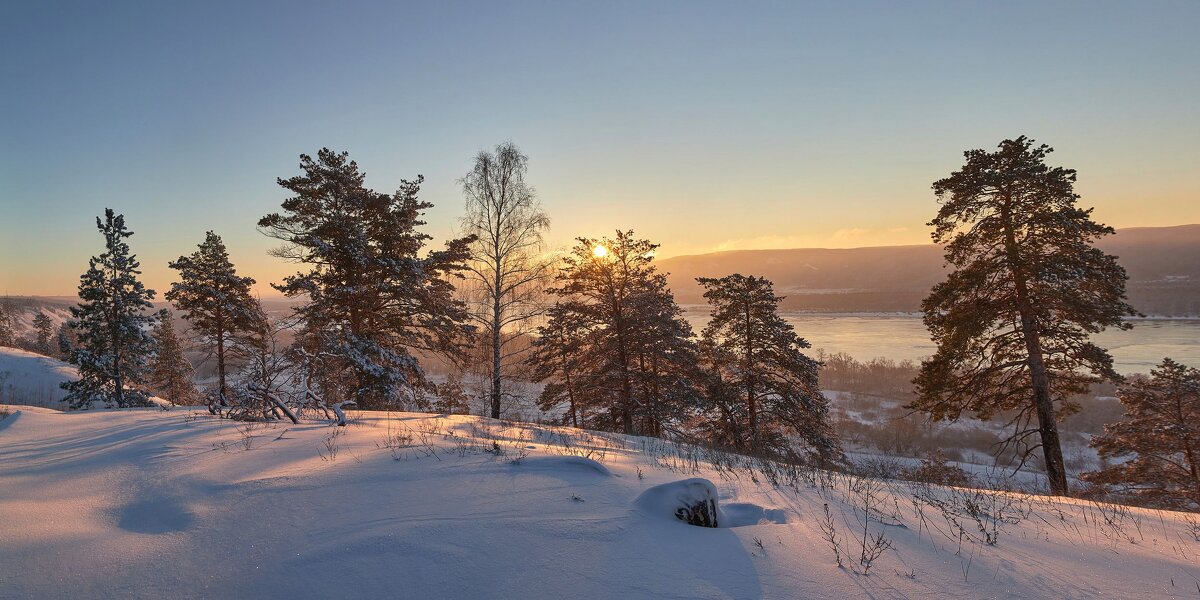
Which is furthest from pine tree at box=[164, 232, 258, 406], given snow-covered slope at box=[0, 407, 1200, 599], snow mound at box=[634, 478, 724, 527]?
snow mound at box=[634, 478, 724, 527]

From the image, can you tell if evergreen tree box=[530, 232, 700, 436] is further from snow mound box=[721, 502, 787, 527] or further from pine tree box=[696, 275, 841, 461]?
snow mound box=[721, 502, 787, 527]

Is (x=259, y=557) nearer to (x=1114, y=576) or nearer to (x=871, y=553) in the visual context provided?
(x=871, y=553)

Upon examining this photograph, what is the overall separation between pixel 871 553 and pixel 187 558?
4047 millimetres

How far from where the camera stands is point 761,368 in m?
19.7

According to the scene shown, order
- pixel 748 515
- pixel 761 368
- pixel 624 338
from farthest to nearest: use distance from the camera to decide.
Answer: pixel 761 368 < pixel 624 338 < pixel 748 515

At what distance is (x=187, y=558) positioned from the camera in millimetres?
2535

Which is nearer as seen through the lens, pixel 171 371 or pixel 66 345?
pixel 66 345

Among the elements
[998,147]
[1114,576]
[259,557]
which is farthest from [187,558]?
[998,147]

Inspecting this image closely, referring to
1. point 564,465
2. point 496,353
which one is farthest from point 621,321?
point 564,465

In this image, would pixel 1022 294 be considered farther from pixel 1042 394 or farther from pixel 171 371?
pixel 171 371

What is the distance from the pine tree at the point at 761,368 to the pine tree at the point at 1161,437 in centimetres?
836

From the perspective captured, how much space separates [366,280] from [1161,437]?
1027 inches

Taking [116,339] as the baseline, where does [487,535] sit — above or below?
below

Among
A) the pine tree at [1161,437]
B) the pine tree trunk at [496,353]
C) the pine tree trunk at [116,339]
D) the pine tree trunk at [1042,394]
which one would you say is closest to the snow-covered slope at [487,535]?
the pine tree trunk at [1042,394]
